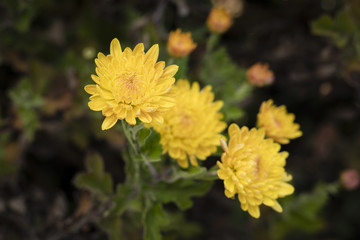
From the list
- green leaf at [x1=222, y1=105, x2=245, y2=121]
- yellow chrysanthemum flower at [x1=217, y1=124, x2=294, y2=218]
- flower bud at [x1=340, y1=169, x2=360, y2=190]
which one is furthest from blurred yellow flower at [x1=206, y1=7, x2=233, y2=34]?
flower bud at [x1=340, y1=169, x2=360, y2=190]

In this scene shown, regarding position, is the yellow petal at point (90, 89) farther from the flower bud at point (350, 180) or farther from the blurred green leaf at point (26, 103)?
the flower bud at point (350, 180)

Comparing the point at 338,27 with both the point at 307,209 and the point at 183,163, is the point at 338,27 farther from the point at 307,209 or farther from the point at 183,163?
the point at 183,163

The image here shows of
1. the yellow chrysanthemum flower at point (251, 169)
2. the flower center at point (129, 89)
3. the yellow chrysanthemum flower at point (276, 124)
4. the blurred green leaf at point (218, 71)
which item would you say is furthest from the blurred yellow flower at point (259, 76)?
the flower center at point (129, 89)

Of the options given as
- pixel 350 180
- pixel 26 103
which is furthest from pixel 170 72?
pixel 350 180

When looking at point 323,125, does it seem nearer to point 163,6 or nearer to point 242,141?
point 163,6

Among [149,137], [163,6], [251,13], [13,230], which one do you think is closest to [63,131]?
[13,230]

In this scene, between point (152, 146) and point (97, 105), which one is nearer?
point (97, 105)

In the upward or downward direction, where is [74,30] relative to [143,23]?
upward
